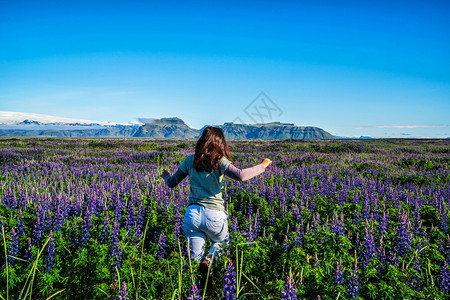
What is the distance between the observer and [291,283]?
218 cm

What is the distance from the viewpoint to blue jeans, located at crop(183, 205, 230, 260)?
10.8 feet

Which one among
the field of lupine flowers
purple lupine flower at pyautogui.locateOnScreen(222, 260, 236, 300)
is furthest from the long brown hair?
purple lupine flower at pyautogui.locateOnScreen(222, 260, 236, 300)

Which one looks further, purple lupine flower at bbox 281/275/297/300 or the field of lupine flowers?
the field of lupine flowers

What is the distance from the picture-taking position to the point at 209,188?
3.34 m

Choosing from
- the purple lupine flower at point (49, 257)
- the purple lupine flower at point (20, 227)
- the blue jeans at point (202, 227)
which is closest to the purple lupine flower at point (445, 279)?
the blue jeans at point (202, 227)

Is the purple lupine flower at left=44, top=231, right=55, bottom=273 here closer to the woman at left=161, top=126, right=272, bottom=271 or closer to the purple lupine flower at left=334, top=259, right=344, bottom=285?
the woman at left=161, top=126, right=272, bottom=271

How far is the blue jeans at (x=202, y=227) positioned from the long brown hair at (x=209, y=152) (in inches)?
21.1

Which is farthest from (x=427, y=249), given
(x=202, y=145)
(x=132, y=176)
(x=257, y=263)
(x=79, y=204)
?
(x=132, y=176)

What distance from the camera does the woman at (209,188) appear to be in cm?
328

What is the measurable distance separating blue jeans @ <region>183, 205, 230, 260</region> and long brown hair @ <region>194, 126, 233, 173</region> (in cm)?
54

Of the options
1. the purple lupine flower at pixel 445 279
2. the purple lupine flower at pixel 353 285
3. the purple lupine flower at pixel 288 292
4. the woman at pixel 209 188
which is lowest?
the purple lupine flower at pixel 445 279

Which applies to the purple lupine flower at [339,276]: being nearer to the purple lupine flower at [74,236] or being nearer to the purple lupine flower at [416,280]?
the purple lupine flower at [416,280]

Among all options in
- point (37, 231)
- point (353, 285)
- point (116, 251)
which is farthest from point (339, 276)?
point (37, 231)

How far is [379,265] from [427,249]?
3.66 feet
